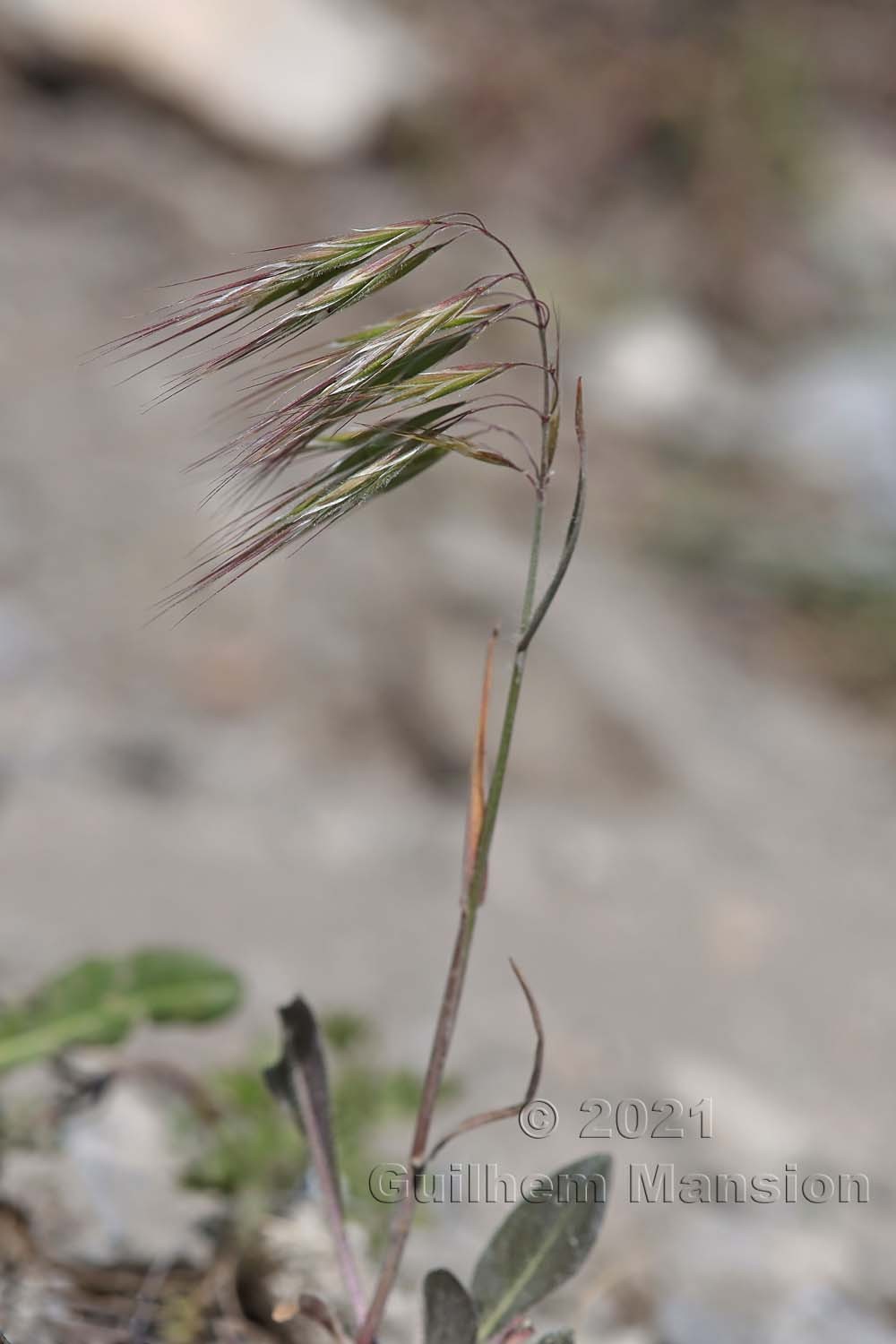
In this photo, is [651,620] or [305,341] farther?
[305,341]

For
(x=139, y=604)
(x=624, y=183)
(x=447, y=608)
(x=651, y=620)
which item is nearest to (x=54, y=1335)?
(x=139, y=604)

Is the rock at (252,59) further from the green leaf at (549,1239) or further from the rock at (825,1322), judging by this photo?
the green leaf at (549,1239)

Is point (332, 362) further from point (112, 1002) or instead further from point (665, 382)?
point (665, 382)

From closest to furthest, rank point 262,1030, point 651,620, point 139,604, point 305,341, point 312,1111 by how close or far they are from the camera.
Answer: point 312,1111 → point 262,1030 → point 139,604 → point 651,620 → point 305,341

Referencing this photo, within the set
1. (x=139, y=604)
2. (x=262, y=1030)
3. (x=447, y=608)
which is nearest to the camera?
(x=262, y=1030)

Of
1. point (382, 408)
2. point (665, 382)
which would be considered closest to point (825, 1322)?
point (382, 408)

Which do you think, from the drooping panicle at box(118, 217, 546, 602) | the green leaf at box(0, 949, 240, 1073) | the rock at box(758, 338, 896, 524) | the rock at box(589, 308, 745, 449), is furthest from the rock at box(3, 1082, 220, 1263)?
the rock at box(589, 308, 745, 449)

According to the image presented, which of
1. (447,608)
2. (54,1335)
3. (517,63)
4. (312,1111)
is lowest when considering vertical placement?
(54,1335)

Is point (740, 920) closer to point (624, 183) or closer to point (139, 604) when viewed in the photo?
point (139, 604)
